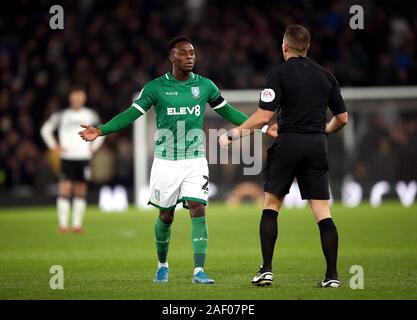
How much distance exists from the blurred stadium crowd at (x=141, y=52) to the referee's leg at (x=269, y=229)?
15.1 m

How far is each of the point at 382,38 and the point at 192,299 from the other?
60.4 ft

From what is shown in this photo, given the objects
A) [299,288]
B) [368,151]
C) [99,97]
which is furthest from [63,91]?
[299,288]

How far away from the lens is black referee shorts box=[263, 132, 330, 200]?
31.1 feet

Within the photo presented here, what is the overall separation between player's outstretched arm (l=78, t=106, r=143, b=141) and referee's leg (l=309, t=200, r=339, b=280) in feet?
6.40

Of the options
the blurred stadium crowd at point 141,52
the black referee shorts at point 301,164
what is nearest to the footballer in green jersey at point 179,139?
the black referee shorts at point 301,164

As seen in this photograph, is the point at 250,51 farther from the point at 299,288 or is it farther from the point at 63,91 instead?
the point at 299,288

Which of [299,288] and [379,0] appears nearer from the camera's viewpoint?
[299,288]

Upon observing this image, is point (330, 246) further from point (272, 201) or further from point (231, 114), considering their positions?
point (231, 114)

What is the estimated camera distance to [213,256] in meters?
13.2

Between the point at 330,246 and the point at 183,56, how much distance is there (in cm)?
232

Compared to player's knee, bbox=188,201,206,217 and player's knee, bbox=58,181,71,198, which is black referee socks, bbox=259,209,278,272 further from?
player's knee, bbox=58,181,71,198

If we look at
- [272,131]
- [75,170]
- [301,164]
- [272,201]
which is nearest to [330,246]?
[272,201]

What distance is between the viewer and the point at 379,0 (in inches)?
1037

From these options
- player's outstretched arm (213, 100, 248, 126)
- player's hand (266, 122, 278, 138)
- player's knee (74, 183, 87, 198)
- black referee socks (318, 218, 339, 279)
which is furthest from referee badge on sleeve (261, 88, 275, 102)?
player's knee (74, 183, 87, 198)
